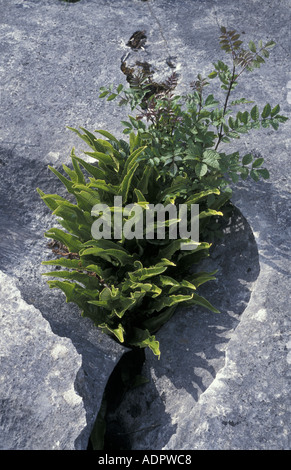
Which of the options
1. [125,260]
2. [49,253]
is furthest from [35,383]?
[49,253]

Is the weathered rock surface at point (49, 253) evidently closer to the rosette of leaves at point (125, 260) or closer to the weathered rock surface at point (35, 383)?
the weathered rock surface at point (35, 383)

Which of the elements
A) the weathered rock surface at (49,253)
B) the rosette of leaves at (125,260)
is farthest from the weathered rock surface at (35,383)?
the rosette of leaves at (125,260)

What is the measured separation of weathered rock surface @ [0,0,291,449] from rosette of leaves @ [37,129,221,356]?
0.56 ft

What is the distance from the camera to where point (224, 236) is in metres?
3.92

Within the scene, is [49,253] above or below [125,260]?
below

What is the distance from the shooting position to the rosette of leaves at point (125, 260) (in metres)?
3.38

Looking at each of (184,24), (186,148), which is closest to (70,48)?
(184,24)

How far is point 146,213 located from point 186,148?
510 mm

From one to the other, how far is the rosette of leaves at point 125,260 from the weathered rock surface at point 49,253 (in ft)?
0.56

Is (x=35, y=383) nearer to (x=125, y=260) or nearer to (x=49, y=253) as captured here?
(x=125, y=260)

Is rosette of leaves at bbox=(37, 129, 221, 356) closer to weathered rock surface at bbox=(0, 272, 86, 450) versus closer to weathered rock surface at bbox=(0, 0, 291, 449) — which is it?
weathered rock surface at bbox=(0, 0, 291, 449)

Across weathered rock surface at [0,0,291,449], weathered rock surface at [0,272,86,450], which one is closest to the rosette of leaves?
weathered rock surface at [0,0,291,449]

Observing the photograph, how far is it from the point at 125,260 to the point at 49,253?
2.76 feet

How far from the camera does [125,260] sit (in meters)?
3.46
